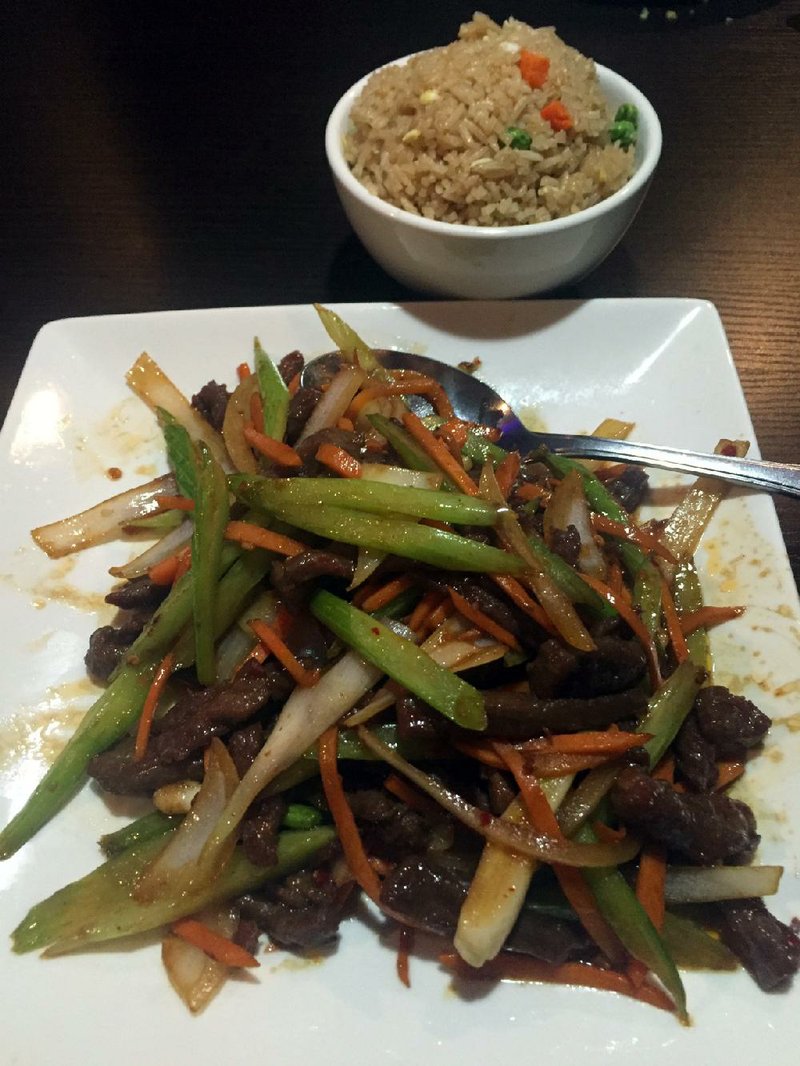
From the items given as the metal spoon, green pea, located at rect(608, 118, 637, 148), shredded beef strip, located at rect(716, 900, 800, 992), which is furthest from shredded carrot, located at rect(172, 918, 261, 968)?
green pea, located at rect(608, 118, 637, 148)

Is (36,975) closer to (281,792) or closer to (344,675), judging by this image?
(281,792)

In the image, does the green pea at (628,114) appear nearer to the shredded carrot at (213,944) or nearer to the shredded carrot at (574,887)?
the shredded carrot at (574,887)

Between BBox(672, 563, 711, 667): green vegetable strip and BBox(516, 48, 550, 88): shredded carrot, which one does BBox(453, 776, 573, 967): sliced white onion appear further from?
BBox(516, 48, 550, 88): shredded carrot

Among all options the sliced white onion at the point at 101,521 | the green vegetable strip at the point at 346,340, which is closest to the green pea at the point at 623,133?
the green vegetable strip at the point at 346,340

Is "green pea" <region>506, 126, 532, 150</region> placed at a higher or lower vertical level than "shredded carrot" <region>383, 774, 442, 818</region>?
higher

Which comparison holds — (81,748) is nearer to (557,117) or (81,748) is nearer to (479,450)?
(479,450)

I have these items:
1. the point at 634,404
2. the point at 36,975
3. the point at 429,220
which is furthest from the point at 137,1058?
the point at 429,220

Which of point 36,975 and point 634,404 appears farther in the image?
point 634,404
